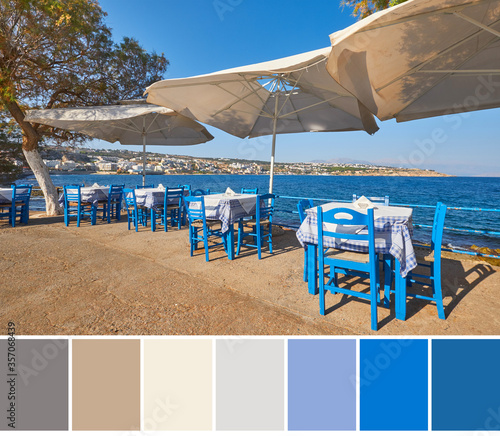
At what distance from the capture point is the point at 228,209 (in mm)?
3816

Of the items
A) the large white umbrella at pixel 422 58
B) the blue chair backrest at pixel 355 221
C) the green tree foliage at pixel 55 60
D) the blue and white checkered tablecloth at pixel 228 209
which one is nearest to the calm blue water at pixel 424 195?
the large white umbrella at pixel 422 58

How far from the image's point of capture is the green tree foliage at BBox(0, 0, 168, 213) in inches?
251

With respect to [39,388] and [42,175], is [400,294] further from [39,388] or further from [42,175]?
[42,175]

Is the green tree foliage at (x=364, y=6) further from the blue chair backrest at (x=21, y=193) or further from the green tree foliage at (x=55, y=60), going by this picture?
the blue chair backrest at (x=21, y=193)

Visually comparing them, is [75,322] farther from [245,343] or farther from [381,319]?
[381,319]

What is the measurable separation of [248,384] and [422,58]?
Result: 3.40 meters

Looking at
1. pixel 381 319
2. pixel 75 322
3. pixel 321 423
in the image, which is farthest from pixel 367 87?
pixel 75 322

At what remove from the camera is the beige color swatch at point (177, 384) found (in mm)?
1355

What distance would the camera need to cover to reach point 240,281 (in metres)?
3.13

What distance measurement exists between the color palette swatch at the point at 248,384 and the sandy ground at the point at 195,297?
17.2 inches

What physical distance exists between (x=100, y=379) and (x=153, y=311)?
0.90m

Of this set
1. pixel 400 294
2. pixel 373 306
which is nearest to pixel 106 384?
pixel 373 306

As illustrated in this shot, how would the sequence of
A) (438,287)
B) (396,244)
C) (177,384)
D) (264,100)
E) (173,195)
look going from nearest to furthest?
(177,384)
(396,244)
(438,287)
(264,100)
(173,195)

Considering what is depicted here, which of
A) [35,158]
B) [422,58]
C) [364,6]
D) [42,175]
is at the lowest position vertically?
[42,175]
